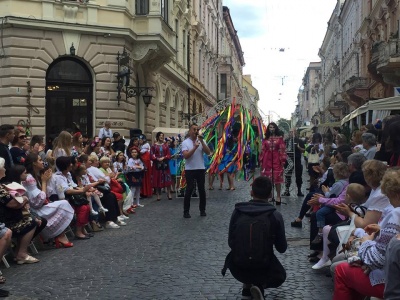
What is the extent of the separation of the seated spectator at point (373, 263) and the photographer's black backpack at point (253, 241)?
804 mm

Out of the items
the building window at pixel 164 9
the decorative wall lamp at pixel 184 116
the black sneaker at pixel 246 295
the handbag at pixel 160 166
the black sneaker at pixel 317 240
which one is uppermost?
the building window at pixel 164 9

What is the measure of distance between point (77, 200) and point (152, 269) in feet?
9.46

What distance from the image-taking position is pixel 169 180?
15.9 meters

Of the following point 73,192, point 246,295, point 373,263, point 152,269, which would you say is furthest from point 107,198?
point 373,263

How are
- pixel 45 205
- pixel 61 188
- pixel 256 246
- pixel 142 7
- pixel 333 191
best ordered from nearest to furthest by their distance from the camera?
pixel 256 246 → pixel 333 191 → pixel 45 205 → pixel 61 188 → pixel 142 7

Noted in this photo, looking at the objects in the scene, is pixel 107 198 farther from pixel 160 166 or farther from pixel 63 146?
pixel 160 166

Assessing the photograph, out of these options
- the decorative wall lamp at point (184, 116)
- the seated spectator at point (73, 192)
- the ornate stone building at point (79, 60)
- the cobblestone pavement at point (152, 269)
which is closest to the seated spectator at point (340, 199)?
the cobblestone pavement at point (152, 269)

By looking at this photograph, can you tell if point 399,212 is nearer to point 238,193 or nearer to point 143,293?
point 143,293

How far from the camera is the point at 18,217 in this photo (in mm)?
7410

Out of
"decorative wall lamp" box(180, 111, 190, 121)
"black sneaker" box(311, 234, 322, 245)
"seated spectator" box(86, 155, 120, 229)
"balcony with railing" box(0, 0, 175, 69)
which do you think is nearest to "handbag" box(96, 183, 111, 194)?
"seated spectator" box(86, 155, 120, 229)

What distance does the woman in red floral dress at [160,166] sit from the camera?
51.5 ft

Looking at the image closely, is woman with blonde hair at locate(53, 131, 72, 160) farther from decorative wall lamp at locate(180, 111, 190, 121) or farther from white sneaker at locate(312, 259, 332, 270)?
decorative wall lamp at locate(180, 111, 190, 121)

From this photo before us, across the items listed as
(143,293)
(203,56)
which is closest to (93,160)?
(143,293)

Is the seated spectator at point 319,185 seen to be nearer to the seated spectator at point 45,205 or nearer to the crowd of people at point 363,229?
the crowd of people at point 363,229
